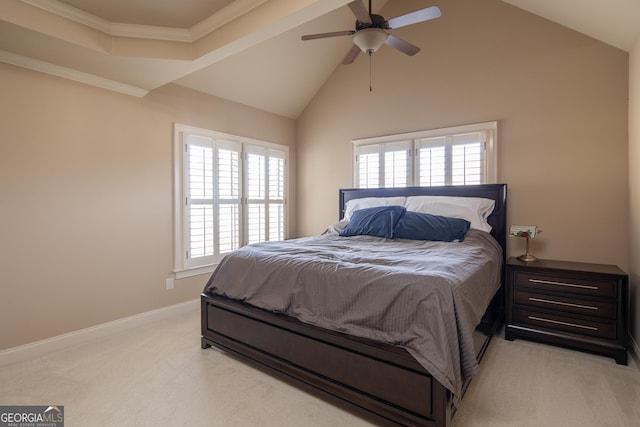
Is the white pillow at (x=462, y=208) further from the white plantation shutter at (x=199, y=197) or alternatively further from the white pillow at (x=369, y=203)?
the white plantation shutter at (x=199, y=197)

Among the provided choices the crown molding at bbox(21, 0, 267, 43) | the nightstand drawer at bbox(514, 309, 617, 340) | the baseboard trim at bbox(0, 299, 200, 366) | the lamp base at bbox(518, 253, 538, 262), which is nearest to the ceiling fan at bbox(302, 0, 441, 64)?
the crown molding at bbox(21, 0, 267, 43)

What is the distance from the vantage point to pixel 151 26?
2.64 metres

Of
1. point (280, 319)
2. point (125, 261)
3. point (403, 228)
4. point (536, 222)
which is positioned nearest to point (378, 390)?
point (280, 319)

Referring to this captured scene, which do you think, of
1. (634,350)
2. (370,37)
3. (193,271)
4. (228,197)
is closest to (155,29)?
(370,37)

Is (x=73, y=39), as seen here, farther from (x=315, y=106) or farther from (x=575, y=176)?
(x=575, y=176)

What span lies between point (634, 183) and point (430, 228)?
1.61 meters

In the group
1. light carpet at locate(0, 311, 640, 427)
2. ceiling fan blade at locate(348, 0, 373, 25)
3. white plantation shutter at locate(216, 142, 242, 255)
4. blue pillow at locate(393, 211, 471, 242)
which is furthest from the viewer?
white plantation shutter at locate(216, 142, 242, 255)

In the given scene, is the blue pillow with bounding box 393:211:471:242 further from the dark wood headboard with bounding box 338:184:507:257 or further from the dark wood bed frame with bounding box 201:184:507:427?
the dark wood bed frame with bounding box 201:184:507:427

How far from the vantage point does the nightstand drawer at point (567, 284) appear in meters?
2.46

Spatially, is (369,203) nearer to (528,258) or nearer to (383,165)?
(383,165)

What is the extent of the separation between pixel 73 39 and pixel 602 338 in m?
4.64

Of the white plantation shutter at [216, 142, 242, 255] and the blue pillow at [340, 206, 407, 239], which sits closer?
the blue pillow at [340, 206, 407, 239]

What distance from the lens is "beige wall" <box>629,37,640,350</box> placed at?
2445 millimetres

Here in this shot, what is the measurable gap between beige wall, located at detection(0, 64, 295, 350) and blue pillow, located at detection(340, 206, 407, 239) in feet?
6.68
